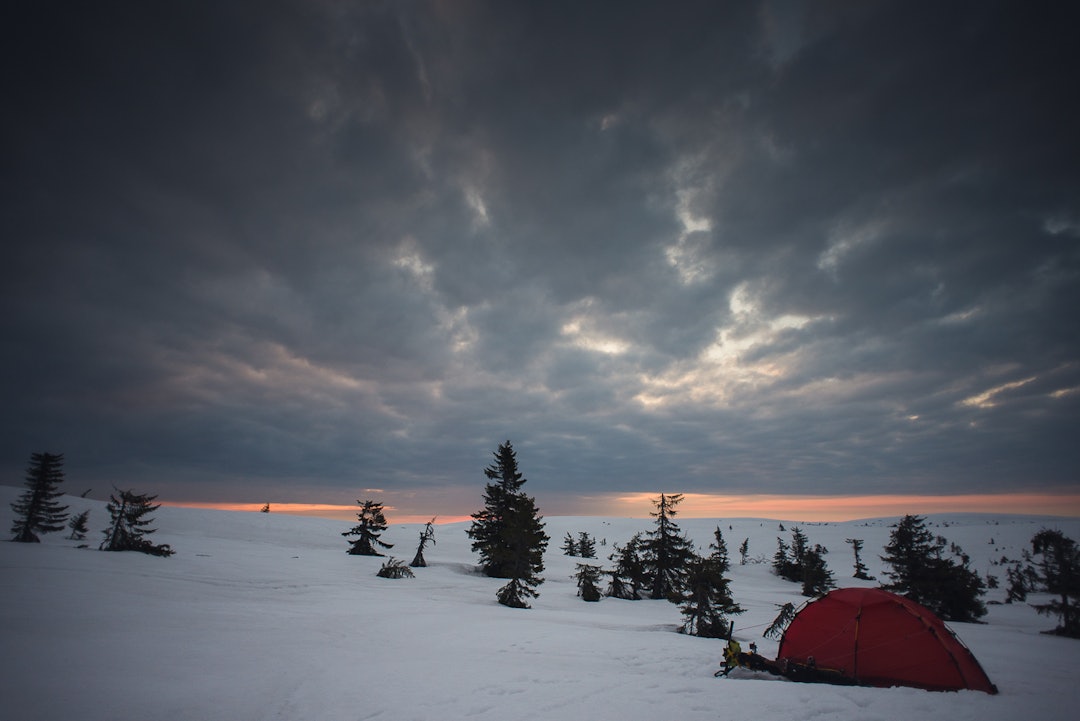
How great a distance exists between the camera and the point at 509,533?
84.9ft

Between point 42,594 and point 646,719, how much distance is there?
1832 centimetres

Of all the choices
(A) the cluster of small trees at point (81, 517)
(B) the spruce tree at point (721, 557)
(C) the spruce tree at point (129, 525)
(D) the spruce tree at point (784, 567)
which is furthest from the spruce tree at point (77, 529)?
(D) the spruce tree at point (784, 567)

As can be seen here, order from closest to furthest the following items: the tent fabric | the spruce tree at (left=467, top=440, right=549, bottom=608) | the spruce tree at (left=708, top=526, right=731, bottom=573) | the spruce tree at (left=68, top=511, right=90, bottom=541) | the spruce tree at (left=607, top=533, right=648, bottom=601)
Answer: the tent fabric → the spruce tree at (left=708, top=526, right=731, bottom=573) → the spruce tree at (left=467, top=440, right=549, bottom=608) → the spruce tree at (left=68, top=511, right=90, bottom=541) → the spruce tree at (left=607, top=533, right=648, bottom=601)

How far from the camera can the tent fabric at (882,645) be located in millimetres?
9750

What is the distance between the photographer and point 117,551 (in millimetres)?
24922

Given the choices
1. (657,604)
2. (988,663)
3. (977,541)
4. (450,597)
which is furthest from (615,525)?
(988,663)

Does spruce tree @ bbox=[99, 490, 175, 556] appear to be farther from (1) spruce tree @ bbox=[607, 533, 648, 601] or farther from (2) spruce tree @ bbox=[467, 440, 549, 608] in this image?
(1) spruce tree @ bbox=[607, 533, 648, 601]

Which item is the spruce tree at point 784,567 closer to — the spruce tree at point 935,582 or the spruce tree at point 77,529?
the spruce tree at point 935,582

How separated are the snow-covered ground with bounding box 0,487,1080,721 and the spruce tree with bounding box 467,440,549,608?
2.20 metres

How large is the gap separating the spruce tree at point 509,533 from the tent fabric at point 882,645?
15.2m

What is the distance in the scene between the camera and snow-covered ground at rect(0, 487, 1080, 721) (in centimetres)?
737

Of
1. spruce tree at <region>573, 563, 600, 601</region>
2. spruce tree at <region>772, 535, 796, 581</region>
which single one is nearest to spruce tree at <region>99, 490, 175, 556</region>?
spruce tree at <region>573, 563, 600, 601</region>

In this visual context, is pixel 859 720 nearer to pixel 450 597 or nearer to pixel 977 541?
pixel 450 597

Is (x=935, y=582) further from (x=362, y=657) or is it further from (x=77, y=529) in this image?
(x=77, y=529)
